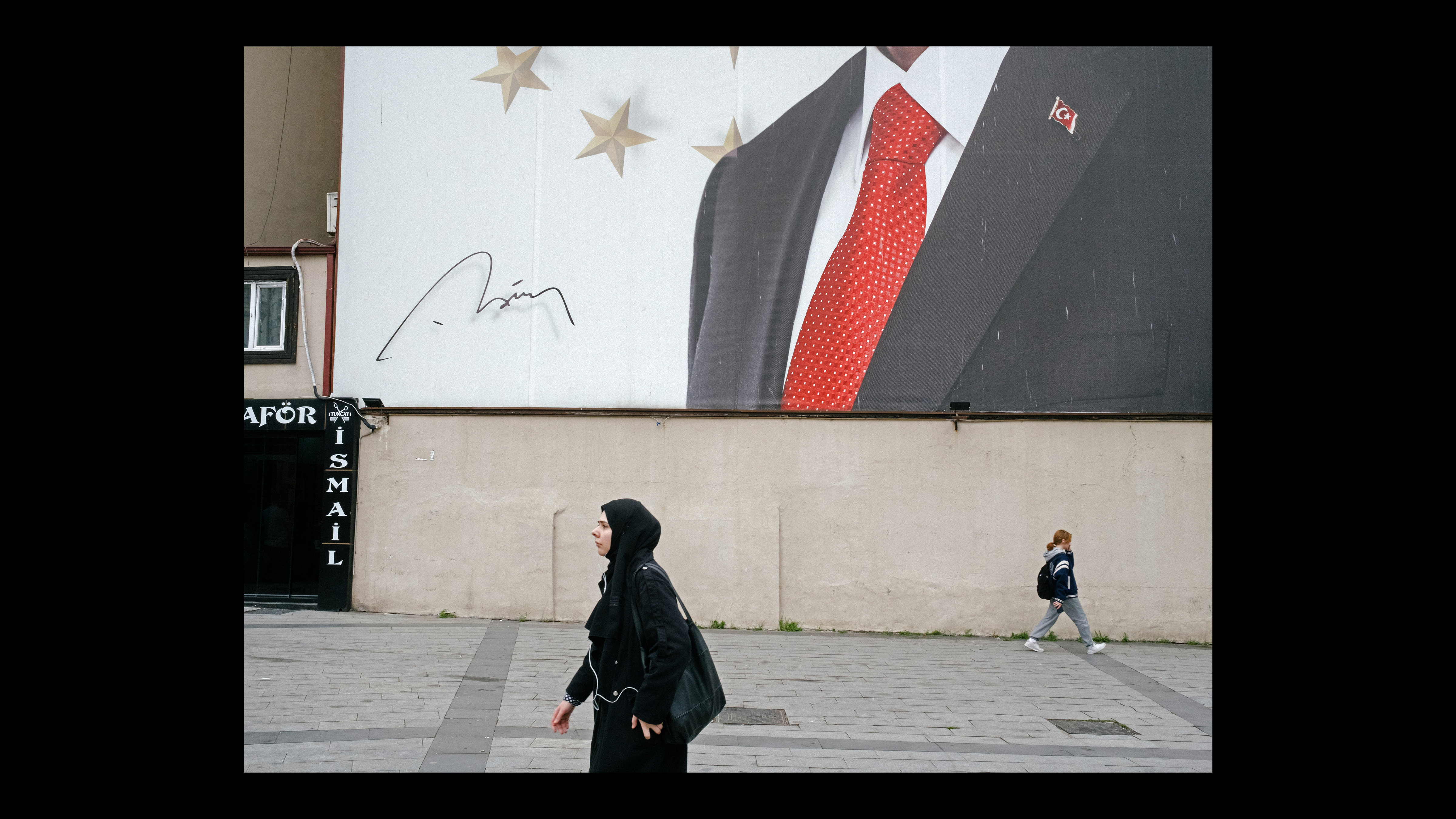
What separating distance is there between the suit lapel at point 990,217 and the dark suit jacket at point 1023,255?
0.02 meters

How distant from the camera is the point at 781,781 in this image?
610 cm

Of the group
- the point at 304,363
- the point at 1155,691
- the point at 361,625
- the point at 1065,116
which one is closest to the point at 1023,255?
the point at 1065,116

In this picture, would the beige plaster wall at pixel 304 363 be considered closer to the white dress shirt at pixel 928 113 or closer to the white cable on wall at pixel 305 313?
the white cable on wall at pixel 305 313

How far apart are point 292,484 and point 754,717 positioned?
8.89m

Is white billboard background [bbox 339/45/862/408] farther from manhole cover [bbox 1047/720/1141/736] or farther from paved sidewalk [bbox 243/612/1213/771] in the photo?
manhole cover [bbox 1047/720/1141/736]

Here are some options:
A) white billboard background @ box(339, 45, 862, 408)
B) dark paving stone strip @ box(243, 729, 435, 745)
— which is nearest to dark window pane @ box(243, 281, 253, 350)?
white billboard background @ box(339, 45, 862, 408)

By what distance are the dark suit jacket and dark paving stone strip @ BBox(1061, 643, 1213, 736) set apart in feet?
11.8

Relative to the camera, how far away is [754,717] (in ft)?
27.3

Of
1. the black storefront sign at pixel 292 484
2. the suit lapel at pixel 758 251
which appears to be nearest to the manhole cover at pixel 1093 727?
the suit lapel at pixel 758 251

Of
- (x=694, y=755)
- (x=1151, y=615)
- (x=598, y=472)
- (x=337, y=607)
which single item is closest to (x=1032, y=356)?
(x=1151, y=615)

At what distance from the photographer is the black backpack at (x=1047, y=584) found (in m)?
12.0

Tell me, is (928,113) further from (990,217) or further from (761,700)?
(761,700)

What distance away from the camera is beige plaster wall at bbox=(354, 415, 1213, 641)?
13.6 meters

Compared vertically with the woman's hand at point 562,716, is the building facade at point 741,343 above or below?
above
